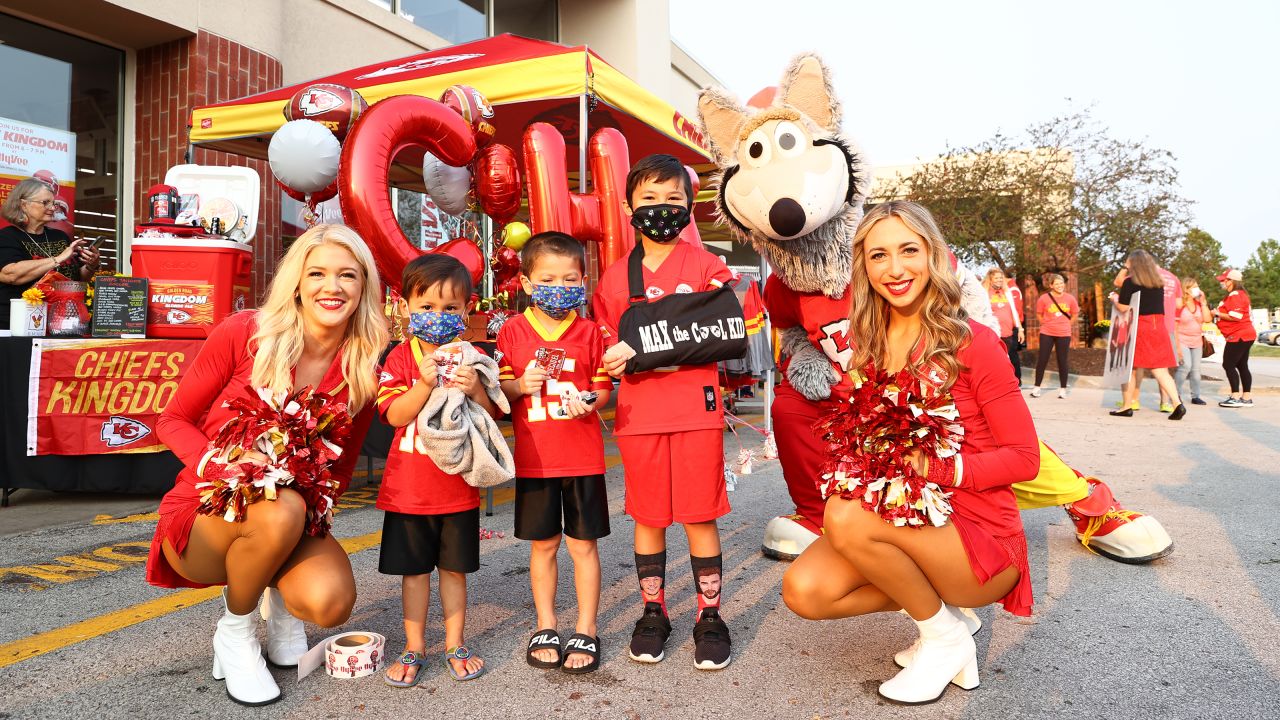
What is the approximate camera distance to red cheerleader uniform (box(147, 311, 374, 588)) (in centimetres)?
242

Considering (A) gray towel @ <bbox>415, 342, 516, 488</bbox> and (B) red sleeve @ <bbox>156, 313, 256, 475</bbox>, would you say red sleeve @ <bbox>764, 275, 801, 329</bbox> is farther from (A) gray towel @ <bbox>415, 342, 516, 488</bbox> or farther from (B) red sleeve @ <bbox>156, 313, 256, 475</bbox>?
(B) red sleeve @ <bbox>156, 313, 256, 475</bbox>

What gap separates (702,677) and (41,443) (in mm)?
4364

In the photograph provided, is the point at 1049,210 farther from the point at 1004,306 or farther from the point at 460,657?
the point at 460,657

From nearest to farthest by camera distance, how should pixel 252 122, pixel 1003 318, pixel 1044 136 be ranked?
pixel 252 122 → pixel 1003 318 → pixel 1044 136

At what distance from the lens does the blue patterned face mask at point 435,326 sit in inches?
98.5

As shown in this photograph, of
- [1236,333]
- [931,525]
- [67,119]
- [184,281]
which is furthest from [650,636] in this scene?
[1236,333]

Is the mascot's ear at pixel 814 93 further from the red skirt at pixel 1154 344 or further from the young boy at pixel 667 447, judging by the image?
the red skirt at pixel 1154 344

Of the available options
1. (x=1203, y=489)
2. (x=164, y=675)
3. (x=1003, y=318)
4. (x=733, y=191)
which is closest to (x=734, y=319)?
(x=733, y=191)

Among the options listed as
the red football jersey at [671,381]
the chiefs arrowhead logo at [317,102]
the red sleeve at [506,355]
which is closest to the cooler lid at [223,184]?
the chiefs arrowhead logo at [317,102]

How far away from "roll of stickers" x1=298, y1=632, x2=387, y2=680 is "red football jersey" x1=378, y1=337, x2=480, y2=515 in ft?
1.45

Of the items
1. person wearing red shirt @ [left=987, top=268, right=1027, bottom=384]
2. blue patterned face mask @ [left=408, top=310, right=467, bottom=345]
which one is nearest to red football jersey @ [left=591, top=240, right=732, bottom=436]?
blue patterned face mask @ [left=408, top=310, right=467, bottom=345]

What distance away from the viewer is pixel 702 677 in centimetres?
249

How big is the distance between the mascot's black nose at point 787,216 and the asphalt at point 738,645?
4.94 ft

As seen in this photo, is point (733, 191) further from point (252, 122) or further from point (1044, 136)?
point (1044, 136)
